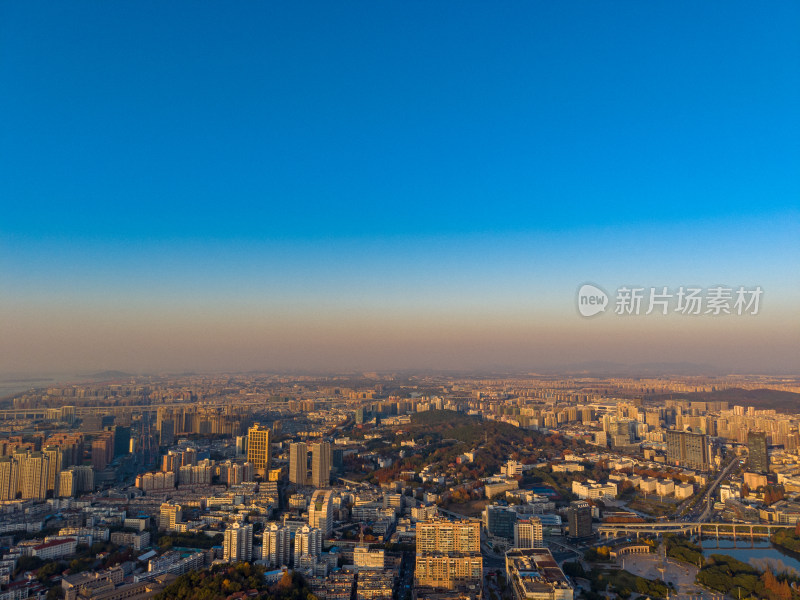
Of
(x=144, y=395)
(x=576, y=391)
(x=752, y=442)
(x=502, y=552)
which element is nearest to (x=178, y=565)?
(x=502, y=552)

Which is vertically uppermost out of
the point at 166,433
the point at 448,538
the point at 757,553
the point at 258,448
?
the point at 448,538

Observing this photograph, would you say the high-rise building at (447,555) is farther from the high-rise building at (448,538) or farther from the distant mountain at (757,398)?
the distant mountain at (757,398)

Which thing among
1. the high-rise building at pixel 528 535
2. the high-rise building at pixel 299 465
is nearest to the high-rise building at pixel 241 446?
the high-rise building at pixel 299 465

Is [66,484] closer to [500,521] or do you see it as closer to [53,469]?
[53,469]

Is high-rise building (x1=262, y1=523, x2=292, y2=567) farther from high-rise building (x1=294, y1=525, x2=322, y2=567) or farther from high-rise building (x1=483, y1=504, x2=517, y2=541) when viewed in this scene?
high-rise building (x1=483, y1=504, x2=517, y2=541)

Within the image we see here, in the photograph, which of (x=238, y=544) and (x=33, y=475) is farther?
(x=33, y=475)

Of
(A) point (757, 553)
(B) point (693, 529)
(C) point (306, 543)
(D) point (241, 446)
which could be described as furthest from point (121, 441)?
(A) point (757, 553)
